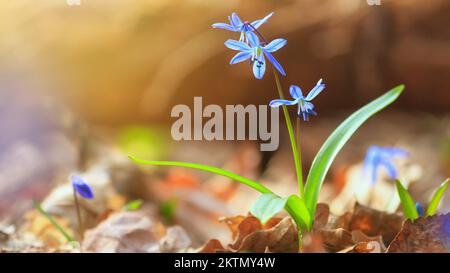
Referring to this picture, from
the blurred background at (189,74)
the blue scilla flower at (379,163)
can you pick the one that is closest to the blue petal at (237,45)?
the blue scilla flower at (379,163)

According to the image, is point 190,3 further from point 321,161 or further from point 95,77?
point 321,161

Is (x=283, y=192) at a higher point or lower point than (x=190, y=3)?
lower

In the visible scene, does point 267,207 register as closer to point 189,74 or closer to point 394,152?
point 394,152

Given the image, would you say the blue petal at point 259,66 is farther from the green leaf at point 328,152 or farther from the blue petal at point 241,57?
the green leaf at point 328,152

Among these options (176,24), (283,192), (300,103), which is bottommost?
(283,192)
